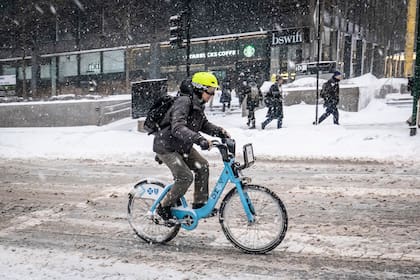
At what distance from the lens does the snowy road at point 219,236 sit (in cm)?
418

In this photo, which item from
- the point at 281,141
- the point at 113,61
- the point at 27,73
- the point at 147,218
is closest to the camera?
the point at 147,218

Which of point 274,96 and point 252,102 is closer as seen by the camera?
point 274,96

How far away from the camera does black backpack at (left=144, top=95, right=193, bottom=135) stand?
4.75 metres

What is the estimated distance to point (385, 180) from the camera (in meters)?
8.19

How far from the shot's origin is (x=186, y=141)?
447 centimetres

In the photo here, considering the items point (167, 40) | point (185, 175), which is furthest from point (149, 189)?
point (167, 40)

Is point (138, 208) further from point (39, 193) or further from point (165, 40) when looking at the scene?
point (165, 40)

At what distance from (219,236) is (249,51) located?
1124 inches

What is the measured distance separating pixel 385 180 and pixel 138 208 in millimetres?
5035

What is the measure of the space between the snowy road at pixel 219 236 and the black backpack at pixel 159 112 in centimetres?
136

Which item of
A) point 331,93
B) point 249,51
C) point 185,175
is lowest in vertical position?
point 185,175

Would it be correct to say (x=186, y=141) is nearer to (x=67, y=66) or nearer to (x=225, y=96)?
(x=225, y=96)

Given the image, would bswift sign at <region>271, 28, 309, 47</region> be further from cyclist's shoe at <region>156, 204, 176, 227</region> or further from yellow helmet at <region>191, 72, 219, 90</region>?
cyclist's shoe at <region>156, 204, 176, 227</region>

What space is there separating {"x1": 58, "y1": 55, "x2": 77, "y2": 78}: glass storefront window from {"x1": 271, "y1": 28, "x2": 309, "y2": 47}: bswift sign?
806 inches
